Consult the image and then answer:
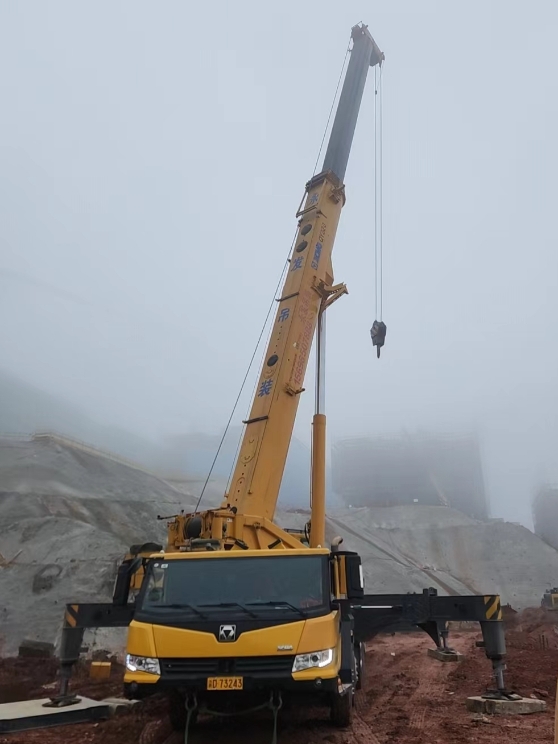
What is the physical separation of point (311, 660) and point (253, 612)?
0.79 meters

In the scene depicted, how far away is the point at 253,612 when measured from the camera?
6.73 metres

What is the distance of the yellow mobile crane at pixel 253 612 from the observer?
6391mm

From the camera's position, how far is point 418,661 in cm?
1471

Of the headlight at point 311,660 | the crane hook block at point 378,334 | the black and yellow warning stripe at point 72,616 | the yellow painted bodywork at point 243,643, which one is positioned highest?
the crane hook block at point 378,334

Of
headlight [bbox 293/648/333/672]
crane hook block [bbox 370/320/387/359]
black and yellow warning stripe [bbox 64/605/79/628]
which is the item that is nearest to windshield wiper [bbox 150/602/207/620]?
headlight [bbox 293/648/333/672]

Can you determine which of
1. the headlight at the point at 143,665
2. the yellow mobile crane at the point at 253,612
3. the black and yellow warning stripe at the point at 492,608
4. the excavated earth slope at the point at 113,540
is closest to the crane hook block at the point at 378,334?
the yellow mobile crane at the point at 253,612

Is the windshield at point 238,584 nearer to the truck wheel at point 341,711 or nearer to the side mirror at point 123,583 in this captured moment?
the side mirror at point 123,583

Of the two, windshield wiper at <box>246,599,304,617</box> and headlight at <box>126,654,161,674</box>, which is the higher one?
windshield wiper at <box>246,599,304,617</box>

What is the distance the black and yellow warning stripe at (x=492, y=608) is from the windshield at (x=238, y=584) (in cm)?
329

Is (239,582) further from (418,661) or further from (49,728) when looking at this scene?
(418,661)

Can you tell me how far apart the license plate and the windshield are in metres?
0.68

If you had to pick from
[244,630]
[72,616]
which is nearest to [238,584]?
[244,630]

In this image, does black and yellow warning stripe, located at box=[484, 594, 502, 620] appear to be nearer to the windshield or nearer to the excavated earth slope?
the windshield

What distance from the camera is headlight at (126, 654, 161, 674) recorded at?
6.45m
